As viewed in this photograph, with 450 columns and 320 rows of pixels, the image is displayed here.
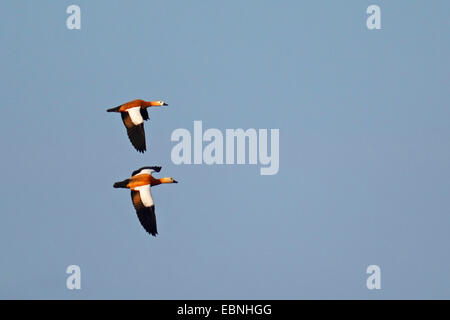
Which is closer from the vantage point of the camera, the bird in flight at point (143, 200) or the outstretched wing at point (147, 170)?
the bird in flight at point (143, 200)

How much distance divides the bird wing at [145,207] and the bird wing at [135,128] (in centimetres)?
86

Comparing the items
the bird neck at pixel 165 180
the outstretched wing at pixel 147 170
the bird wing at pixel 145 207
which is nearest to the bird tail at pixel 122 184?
the bird wing at pixel 145 207

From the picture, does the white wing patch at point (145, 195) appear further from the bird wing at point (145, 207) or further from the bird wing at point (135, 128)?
the bird wing at point (135, 128)

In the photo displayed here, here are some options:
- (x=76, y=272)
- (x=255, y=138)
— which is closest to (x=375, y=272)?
(x=255, y=138)

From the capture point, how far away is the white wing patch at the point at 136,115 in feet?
93.9

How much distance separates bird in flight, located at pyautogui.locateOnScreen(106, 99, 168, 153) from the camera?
2833 centimetres

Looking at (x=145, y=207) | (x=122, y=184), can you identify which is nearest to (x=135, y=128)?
(x=122, y=184)

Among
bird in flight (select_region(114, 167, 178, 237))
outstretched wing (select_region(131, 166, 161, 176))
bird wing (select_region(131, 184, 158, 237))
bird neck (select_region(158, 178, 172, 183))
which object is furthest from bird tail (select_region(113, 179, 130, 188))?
bird neck (select_region(158, 178, 172, 183))

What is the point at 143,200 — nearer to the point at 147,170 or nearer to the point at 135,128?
the point at 147,170

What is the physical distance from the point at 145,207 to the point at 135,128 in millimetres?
1681

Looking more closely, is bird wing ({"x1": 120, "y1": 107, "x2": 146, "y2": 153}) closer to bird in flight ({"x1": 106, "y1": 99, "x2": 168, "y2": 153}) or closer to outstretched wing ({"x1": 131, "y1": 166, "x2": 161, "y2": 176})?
Answer: bird in flight ({"x1": 106, "y1": 99, "x2": 168, "y2": 153})
